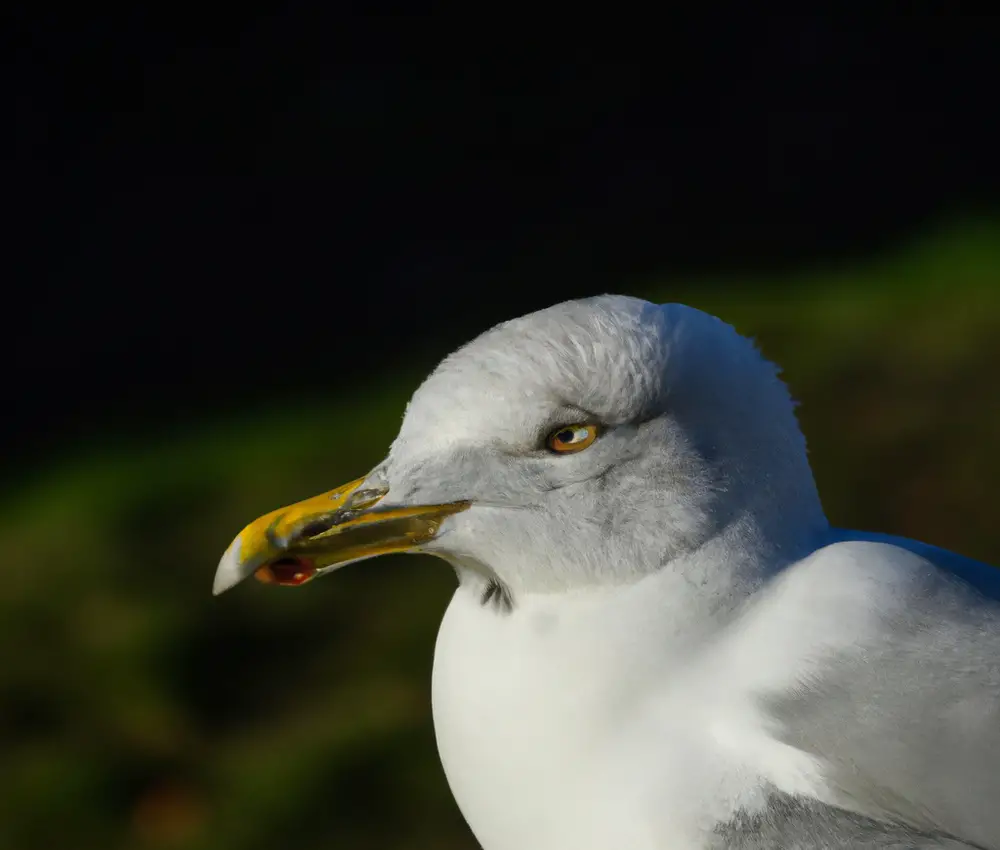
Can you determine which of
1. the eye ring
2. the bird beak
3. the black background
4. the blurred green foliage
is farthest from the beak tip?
the black background

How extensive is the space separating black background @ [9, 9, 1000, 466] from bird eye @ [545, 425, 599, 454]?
2.84m

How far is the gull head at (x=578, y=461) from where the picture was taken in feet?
5.15

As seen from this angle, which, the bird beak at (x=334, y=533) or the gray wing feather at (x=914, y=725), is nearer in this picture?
the gray wing feather at (x=914, y=725)

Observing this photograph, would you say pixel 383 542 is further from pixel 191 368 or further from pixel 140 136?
pixel 140 136

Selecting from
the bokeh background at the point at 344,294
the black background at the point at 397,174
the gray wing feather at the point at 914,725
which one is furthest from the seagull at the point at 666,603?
the black background at the point at 397,174

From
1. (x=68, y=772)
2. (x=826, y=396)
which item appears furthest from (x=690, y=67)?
(x=68, y=772)

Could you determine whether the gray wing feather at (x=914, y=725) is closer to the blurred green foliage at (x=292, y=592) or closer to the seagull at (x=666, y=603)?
the seagull at (x=666, y=603)

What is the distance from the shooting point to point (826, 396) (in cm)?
411

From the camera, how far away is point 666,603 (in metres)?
1.61

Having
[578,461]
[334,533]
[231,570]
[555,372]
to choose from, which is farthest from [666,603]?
[231,570]

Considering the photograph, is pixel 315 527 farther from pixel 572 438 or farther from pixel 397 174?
pixel 397 174

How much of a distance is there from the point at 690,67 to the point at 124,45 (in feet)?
7.84

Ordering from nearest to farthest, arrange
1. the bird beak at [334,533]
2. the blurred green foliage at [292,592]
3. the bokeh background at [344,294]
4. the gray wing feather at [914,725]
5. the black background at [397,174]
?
the gray wing feather at [914,725] < the bird beak at [334,533] < the blurred green foliage at [292,592] < the bokeh background at [344,294] < the black background at [397,174]

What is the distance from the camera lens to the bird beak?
164 cm
